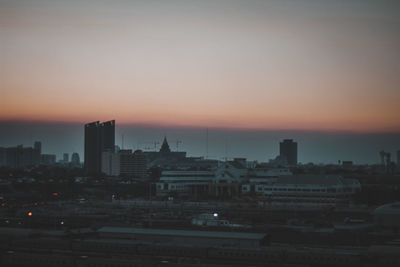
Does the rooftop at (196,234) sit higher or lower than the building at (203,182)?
lower

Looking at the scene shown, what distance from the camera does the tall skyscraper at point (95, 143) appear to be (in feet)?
319

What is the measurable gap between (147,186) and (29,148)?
92.0 metres

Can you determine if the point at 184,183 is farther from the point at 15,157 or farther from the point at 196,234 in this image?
the point at 15,157

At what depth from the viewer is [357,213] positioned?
27234mm

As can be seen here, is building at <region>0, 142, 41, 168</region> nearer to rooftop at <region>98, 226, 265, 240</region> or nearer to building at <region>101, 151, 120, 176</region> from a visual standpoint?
building at <region>101, 151, 120, 176</region>

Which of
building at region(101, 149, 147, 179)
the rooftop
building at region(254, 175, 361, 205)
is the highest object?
building at region(101, 149, 147, 179)

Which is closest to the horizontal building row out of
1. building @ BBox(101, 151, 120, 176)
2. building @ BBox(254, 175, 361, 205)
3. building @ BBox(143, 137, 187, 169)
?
building @ BBox(254, 175, 361, 205)

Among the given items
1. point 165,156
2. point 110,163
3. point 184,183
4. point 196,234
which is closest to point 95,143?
point 110,163

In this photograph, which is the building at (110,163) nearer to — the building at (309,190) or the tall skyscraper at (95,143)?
the tall skyscraper at (95,143)

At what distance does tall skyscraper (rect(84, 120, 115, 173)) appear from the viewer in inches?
3831

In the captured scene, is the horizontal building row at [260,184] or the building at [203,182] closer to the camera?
the horizontal building row at [260,184]

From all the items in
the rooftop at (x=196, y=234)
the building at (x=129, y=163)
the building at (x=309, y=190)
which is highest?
the building at (x=129, y=163)

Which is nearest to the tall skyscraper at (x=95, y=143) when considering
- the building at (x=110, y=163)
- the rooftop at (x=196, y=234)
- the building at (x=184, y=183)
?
the building at (x=110, y=163)

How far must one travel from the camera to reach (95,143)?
329 ft
